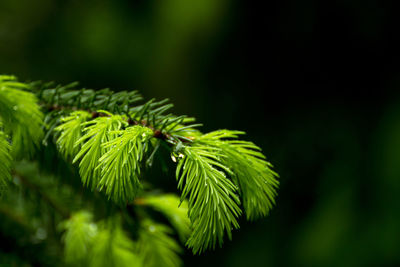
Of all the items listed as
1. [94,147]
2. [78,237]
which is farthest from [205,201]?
[78,237]

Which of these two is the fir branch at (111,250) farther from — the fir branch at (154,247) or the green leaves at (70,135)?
the green leaves at (70,135)

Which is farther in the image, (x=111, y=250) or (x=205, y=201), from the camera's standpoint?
(x=111, y=250)

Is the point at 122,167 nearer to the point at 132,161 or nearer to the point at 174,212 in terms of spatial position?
the point at 132,161

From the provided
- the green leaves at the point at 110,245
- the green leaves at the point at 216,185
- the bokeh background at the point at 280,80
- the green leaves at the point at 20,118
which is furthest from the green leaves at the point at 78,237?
the bokeh background at the point at 280,80

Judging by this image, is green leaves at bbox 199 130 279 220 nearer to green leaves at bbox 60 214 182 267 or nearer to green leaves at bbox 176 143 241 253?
green leaves at bbox 176 143 241 253

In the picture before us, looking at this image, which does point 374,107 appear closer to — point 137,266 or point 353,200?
point 353,200

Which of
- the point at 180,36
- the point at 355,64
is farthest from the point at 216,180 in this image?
the point at 180,36
